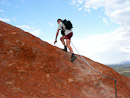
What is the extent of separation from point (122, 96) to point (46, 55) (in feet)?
16.7

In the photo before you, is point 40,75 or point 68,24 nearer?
point 40,75

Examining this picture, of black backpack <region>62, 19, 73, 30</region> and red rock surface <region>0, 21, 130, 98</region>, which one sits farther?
black backpack <region>62, 19, 73, 30</region>

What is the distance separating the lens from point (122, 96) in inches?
323

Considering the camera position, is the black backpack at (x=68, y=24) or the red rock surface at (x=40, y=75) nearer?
the red rock surface at (x=40, y=75)

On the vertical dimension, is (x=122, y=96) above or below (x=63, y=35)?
below

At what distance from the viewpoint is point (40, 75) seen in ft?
23.3

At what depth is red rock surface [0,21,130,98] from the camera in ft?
20.4

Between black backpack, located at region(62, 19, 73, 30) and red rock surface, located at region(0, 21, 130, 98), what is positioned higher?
black backpack, located at region(62, 19, 73, 30)

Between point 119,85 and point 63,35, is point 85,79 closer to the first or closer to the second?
point 119,85

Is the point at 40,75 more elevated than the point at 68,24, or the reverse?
the point at 68,24

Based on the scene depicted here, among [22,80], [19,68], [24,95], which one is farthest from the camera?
[19,68]

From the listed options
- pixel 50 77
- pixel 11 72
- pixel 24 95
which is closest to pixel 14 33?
pixel 11 72

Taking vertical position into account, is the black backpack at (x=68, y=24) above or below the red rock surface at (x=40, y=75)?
above

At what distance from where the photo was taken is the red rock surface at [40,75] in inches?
245
